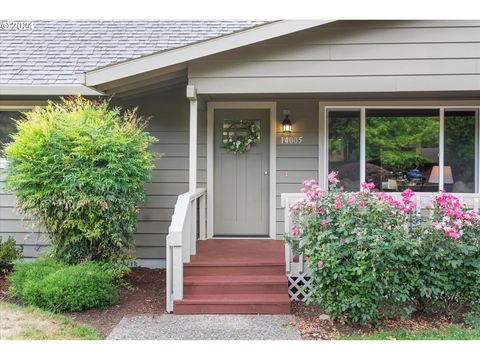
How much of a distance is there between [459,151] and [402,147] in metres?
0.86

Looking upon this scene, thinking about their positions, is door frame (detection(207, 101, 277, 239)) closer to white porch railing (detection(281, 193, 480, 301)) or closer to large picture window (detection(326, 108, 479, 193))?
large picture window (detection(326, 108, 479, 193))

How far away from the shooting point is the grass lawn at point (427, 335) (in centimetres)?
427

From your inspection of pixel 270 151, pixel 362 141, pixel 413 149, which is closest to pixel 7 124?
pixel 270 151

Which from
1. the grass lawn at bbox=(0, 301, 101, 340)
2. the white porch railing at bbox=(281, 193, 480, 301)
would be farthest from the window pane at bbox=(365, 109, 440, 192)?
the grass lawn at bbox=(0, 301, 101, 340)

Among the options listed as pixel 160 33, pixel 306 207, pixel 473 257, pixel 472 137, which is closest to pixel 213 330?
pixel 306 207

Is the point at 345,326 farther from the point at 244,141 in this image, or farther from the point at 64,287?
the point at 244,141

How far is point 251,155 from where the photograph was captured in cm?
727

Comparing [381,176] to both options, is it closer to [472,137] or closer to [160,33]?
[472,137]

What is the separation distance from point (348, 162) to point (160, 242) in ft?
10.8

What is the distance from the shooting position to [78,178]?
5434mm

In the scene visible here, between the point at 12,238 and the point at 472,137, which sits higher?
the point at 472,137

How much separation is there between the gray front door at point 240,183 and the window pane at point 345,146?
3.43 feet

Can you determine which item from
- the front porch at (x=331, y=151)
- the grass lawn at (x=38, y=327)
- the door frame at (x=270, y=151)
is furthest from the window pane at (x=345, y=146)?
the grass lawn at (x=38, y=327)

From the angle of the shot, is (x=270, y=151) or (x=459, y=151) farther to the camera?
(x=270, y=151)
